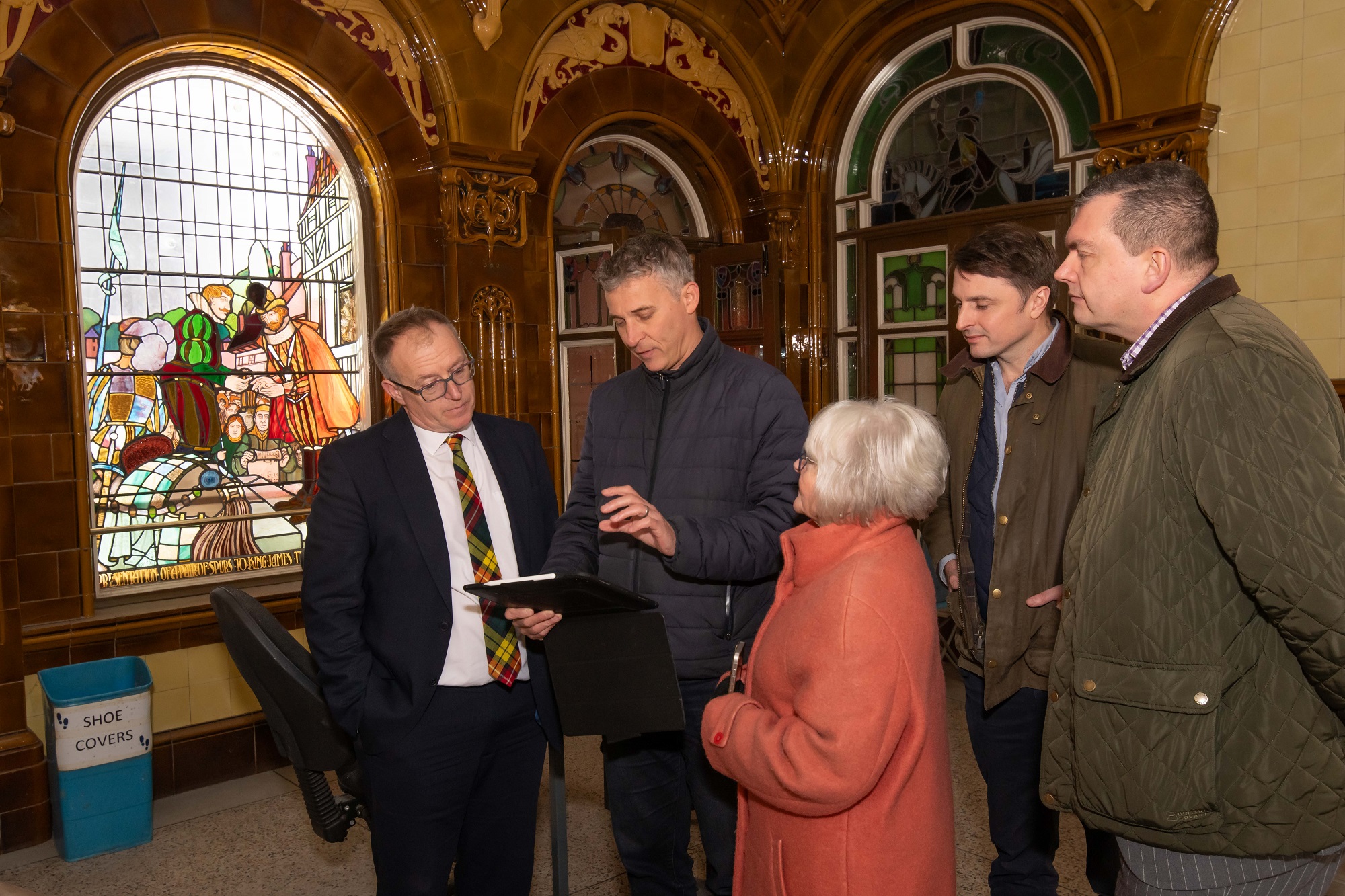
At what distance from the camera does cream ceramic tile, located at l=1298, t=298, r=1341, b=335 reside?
4.00 metres

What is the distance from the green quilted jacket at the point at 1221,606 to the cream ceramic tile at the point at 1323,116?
11.0ft

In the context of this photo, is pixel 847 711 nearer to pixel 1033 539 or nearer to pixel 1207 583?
pixel 1207 583

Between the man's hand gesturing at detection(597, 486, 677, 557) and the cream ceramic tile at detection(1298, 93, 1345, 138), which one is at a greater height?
the cream ceramic tile at detection(1298, 93, 1345, 138)

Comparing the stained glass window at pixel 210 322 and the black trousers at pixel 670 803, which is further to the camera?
the stained glass window at pixel 210 322

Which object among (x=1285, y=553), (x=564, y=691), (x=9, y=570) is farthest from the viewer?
(x=9, y=570)

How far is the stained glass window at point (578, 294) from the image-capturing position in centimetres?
541

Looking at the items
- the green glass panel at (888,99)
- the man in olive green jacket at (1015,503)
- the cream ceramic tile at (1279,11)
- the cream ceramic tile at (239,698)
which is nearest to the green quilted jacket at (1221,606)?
the man in olive green jacket at (1015,503)

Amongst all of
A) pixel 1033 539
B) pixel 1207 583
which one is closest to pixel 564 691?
pixel 1033 539

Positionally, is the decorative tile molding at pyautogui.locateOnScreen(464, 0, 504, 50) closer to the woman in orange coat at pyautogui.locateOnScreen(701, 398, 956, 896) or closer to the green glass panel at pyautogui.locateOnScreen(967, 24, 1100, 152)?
the green glass panel at pyautogui.locateOnScreen(967, 24, 1100, 152)

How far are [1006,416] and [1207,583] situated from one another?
101 centimetres

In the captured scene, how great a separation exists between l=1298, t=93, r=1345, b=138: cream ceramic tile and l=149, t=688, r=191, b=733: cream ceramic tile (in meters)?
5.15

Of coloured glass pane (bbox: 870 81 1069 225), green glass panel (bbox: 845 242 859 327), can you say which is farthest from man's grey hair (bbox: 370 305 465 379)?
green glass panel (bbox: 845 242 859 327)

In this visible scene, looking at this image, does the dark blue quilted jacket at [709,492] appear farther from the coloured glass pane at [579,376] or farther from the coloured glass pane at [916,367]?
the coloured glass pane at [916,367]

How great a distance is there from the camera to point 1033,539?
7.09ft
